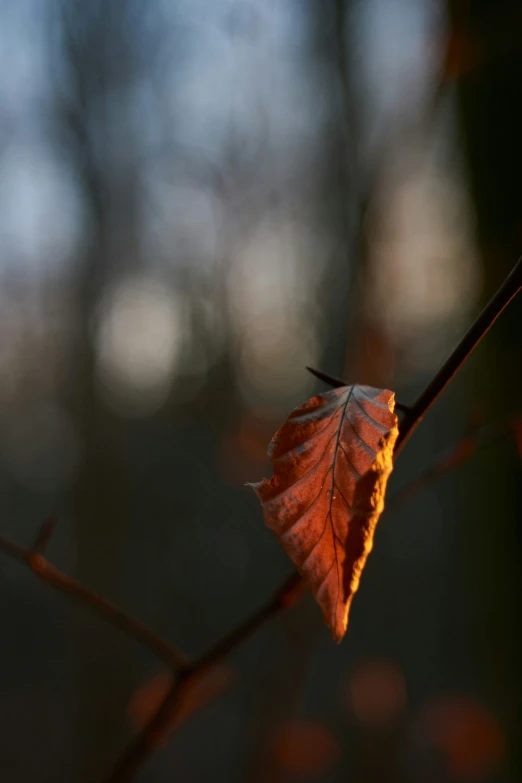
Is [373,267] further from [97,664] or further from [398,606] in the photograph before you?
[97,664]

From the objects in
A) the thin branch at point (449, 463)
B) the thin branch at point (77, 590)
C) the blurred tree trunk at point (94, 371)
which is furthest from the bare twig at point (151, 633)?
the blurred tree trunk at point (94, 371)

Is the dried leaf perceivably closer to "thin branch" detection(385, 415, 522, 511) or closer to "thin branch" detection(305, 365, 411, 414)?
"thin branch" detection(305, 365, 411, 414)

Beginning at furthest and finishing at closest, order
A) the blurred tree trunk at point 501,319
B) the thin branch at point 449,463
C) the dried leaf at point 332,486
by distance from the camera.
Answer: the blurred tree trunk at point 501,319 < the thin branch at point 449,463 < the dried leaf at point 332,486

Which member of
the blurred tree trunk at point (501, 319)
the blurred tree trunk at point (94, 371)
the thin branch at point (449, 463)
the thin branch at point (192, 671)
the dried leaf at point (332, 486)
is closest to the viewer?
the dried leaf at point (332, 486)

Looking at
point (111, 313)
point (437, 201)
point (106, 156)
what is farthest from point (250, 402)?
point (437, 201)

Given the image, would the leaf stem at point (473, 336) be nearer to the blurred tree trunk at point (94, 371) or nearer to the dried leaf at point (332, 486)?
the dried leaf at point (332, 486)
